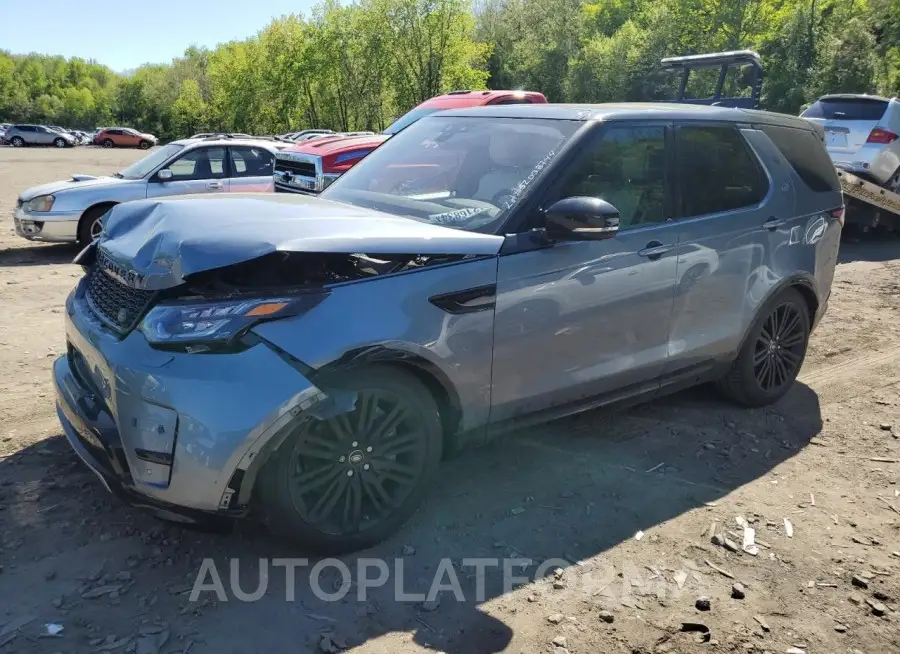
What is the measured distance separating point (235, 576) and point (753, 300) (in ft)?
11.1

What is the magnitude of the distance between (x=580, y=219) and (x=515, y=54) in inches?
2887

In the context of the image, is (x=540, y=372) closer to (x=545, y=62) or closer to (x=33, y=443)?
(x=33, y=443)

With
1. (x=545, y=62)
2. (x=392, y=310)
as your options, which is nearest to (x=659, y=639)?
(x=392, y=310)

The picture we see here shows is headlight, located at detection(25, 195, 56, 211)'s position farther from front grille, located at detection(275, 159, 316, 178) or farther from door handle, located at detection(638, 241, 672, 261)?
door handle, located at detection(638, 241, 672, 261)

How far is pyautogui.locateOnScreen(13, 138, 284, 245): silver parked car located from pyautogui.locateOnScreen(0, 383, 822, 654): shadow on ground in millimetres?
6721

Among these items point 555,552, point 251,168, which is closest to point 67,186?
point 251,168

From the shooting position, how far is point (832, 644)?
2.86 meters

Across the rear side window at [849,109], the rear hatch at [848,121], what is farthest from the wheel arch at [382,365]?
the rear side window at [849,109]

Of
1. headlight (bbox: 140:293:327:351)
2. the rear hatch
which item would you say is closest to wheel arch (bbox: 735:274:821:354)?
headlight (bbox: 140:293:327:351)

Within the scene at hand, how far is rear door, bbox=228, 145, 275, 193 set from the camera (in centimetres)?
1079

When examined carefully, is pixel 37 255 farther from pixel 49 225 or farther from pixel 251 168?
pixel 251 168

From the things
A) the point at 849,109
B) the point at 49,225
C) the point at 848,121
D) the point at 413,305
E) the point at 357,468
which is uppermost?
the point at 849,109

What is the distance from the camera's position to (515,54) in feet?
236

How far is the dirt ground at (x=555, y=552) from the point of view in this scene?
2826 millimetres
